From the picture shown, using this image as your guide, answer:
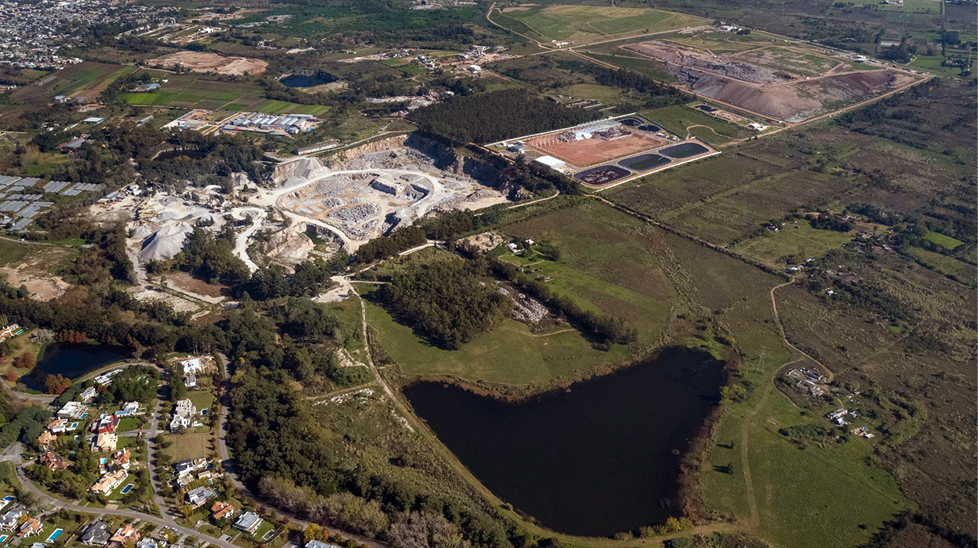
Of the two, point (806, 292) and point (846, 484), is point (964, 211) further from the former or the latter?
point (846, 484)

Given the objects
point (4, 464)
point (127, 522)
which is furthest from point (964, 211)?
point (4, 464)

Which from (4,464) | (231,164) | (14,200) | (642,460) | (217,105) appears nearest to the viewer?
(4,464)

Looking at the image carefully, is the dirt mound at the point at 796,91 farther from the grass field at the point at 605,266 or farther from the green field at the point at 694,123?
the grass field at the point at 605,266

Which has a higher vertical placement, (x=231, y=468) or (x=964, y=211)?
(x=964, y=211)

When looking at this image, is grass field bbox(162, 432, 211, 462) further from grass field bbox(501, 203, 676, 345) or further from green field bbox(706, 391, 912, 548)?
green field bbox(706, 391, 912, 548)

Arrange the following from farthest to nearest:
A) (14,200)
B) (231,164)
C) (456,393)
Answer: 1. (231,164)
2. (14,200)
3. (456,393)

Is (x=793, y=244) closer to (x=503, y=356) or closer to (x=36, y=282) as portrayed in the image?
(x=503, y=356)
